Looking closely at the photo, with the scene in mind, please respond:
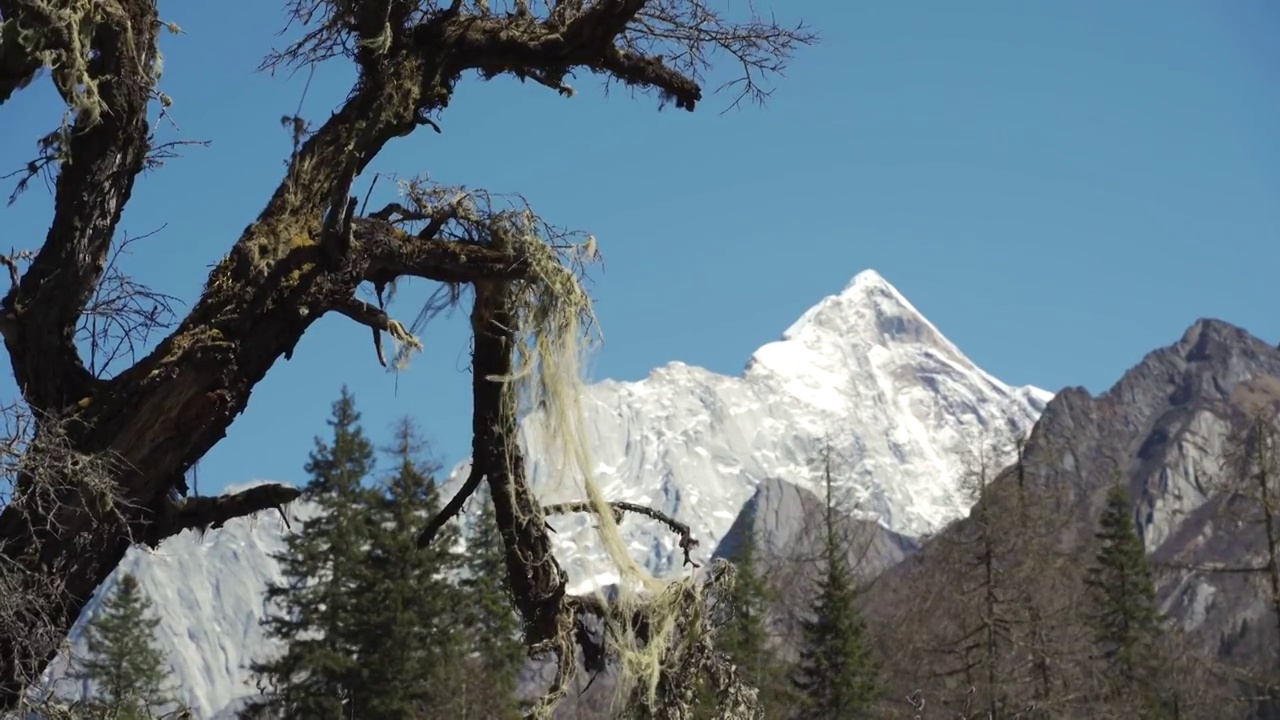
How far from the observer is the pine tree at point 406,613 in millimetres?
39812

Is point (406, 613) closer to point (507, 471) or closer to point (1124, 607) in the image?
point (1124, 607)

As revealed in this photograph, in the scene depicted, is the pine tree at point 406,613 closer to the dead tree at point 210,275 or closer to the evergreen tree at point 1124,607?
the evergreen tree at point 1124,607

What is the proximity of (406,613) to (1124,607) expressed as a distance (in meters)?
27.7

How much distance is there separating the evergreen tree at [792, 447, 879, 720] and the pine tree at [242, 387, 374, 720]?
40.1 feet

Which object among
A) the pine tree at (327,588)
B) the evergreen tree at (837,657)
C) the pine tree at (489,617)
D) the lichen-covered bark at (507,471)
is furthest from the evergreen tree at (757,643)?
the lichen-covered bark at (507,471)

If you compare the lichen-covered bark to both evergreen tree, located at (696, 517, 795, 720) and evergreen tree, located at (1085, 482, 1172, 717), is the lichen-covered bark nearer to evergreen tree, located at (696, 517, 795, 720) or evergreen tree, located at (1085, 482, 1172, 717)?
evergreen tree, located at (696, 517, 795, 720)

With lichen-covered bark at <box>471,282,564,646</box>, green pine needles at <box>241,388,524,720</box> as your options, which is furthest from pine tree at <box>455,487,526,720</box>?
lichen-covered bark at <box>471,282,564,646</box>

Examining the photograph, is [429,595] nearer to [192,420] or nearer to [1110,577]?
[1110,577]

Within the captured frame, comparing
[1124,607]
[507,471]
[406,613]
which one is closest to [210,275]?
[507,471]

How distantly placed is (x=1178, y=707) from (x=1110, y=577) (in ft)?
57.7

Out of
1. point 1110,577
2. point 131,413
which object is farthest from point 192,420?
point 1110,577

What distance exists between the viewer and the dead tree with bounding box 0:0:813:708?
4410mm

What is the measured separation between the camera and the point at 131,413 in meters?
4.50

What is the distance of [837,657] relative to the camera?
44.8 metres
